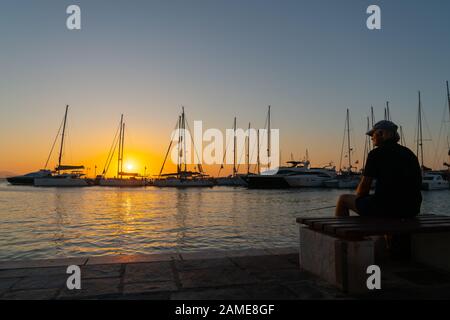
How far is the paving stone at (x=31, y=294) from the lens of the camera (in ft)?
11.7

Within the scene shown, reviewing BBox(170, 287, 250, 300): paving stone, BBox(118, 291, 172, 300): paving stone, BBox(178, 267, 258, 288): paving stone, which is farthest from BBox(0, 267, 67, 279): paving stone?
BBox(170, 287, 250, 300): paving stone

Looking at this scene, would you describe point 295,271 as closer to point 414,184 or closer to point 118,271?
point 414,184

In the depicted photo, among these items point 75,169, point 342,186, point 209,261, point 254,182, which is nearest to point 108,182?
point 75,169

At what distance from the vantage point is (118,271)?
4.54 m

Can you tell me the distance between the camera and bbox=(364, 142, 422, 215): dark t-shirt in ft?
14.1

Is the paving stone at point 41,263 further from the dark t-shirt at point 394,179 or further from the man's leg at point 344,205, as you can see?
the dark t-shirt at point 394,179

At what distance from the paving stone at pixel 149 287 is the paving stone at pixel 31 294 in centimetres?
67

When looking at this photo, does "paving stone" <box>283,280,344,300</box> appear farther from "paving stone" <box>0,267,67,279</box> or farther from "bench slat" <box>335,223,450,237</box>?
"paving stone" <box>0,267,67,279</box>

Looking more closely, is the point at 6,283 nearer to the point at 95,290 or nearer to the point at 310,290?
the point at 95,290

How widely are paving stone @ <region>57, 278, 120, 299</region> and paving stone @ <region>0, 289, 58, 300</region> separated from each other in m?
0.09

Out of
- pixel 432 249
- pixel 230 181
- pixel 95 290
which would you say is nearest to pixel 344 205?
pixel 432 249
